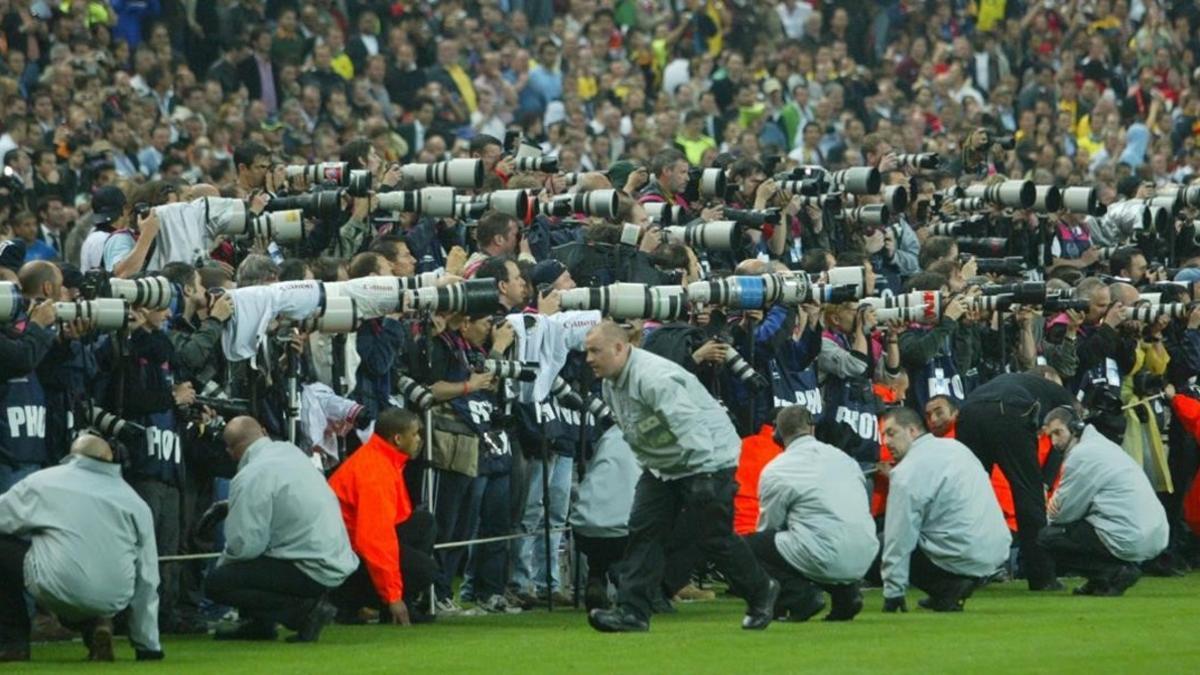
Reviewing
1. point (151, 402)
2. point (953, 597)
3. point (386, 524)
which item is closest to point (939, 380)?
point (953, 597)

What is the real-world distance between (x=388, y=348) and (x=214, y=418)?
1.22 meters

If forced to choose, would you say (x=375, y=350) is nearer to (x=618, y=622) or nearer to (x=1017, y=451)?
(x=618, y=622)

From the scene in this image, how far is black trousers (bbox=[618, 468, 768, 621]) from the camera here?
537 inches

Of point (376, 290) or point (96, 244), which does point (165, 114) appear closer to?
point (96, 244)

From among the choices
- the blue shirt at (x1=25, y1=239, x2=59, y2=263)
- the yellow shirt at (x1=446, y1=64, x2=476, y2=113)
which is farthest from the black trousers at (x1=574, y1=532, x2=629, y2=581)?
the yellow shirt at (x1=446, y1=64, x2=476, y2=113)

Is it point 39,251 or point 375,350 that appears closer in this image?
point 375,350

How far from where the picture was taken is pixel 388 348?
48.8 ft

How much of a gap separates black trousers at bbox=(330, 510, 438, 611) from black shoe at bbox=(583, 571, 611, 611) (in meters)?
0.95

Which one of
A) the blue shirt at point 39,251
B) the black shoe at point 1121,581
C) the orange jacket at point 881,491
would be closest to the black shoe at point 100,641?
the orange jacket at point 881,491

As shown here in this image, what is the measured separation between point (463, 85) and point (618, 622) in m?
13.9

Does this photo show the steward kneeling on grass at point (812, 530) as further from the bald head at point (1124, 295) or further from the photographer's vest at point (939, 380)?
the bald head at point (1124, 295)

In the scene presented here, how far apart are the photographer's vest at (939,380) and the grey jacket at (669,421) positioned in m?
4.04

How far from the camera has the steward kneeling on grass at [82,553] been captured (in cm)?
1252

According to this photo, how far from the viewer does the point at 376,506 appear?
557 inches
